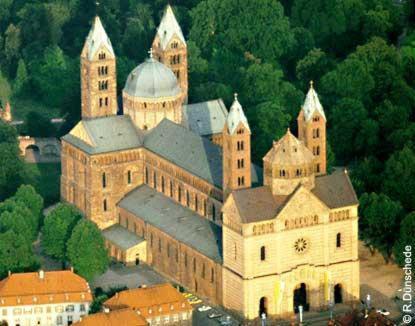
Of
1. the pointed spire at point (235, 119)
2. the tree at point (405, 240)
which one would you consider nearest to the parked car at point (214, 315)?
the pointed spire at point (235, 119)

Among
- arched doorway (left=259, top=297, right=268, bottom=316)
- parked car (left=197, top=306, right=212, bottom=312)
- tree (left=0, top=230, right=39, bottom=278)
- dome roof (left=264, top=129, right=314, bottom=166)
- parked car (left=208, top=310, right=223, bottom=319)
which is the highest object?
dome roof (left=264, top=129, right=314, bottom=166)

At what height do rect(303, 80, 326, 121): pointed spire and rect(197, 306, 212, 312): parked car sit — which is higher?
rect(303, 80, 326, 121): pointed spire

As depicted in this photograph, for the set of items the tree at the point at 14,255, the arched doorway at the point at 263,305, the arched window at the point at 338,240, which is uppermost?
the arched window at the point at 338,240

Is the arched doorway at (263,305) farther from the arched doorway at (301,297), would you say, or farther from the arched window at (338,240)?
the arched window at (338,240)

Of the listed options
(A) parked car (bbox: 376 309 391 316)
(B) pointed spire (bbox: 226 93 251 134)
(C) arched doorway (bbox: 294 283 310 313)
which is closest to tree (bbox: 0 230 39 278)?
(B) pointed spire (bbox: 226 93 251 134)

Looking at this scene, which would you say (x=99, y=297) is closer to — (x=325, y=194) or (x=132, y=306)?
(x=132, y=306)

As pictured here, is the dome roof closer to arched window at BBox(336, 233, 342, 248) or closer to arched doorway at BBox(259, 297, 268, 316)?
arched window at BBox(336, 233, 342, 248)

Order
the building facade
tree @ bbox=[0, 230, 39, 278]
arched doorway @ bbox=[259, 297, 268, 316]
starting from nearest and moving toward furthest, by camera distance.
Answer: the building facade < arched doorway @ bbox=[259, 297, 268, 316] < tree @ bbox=[0, 230, 39, 278]
